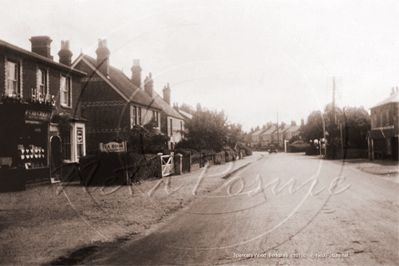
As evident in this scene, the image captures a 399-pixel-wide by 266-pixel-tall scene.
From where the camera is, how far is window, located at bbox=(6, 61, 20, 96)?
13773 mm

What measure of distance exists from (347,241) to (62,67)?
55.0ft

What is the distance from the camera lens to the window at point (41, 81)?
15869mm

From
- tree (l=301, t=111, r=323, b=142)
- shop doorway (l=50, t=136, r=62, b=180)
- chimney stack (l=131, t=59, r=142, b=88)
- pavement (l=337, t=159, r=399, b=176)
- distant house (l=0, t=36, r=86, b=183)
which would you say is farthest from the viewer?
tree (l=301, t=111, r=323, b=142)

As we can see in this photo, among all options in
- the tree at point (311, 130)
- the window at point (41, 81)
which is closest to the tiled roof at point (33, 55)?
the window at point (41, 81)

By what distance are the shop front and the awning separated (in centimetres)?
2798

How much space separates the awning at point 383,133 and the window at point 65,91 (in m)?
26.8

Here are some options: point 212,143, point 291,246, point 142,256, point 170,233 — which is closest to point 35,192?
point 170,233

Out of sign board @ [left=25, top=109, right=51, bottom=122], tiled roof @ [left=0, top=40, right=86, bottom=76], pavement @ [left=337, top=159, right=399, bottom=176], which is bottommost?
pavement @ [left=337, top=159, right=399, bottom=176]

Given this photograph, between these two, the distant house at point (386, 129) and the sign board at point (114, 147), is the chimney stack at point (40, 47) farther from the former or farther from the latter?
the distant house at point (386, 129)

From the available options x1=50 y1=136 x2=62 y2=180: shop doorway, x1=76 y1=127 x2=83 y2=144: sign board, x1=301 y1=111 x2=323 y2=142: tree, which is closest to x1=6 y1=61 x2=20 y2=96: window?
x1=50 y1=136 x2=62 y2=180: shop doorway

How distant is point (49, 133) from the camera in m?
16.4

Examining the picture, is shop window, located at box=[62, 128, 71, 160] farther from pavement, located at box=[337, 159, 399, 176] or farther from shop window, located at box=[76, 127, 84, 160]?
pavement, located at box=[337, 159, 399, 176]

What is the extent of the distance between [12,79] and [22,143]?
287 centimetres

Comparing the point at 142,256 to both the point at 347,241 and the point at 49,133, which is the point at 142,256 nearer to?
the point at 347,241
